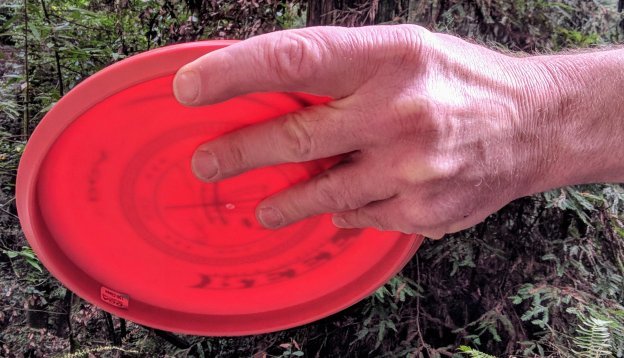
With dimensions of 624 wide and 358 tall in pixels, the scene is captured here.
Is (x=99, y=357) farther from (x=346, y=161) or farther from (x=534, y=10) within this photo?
(x=534, y=10)


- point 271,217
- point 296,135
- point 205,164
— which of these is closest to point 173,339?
point 271,217

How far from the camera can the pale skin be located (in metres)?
0.85

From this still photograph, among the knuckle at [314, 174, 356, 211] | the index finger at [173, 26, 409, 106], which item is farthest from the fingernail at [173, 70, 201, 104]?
the knuckle at [314, 174, 356, 211]

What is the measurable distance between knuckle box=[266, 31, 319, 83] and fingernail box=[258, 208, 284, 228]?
356mm

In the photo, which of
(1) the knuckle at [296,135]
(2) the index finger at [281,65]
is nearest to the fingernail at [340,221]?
(1) the knuckle at [296,135]

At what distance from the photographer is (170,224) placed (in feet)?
4.10

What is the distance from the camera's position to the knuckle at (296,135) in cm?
94

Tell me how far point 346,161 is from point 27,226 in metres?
0.68

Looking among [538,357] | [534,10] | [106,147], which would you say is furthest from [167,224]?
[534,10]

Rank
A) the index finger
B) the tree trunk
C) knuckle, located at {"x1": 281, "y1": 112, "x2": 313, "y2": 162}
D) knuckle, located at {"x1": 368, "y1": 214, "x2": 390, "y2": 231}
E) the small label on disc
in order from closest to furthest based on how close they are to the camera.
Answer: the index finger
knuckle, located at {"x1": 281, "y1": 112, "x2": 313, "y2": 162}
knuckle, located at {"x1": 368, "y1": 214, "x2": 390, "y2": 231}
the small label on disc
the tree trunk

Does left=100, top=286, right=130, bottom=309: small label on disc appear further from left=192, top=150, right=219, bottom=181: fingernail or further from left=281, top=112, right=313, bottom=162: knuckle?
left=281, top=112, right=313, bottom=162: knuckle

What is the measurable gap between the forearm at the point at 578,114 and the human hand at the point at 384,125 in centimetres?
3

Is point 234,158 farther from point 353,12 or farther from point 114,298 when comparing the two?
point 353,12

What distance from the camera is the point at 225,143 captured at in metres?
0.99
